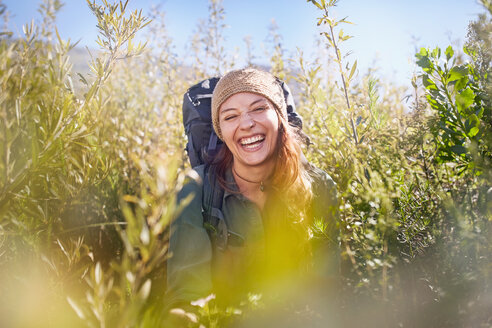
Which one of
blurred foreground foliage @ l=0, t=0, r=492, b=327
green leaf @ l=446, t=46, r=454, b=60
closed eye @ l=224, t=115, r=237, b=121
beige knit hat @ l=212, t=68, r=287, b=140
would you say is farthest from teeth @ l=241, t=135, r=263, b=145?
green leaf @ l=446, t=46, r=454, b=60

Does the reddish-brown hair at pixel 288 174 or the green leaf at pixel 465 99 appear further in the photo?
the reddish-brown hair at pixel 288 174

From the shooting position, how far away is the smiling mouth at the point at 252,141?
7.45 ft

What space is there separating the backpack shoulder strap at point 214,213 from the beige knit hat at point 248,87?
0.48 m

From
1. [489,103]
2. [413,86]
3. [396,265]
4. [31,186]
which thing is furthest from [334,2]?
[31,186]

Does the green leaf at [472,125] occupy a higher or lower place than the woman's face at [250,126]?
lower

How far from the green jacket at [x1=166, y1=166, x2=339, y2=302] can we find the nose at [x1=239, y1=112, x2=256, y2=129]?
47cm

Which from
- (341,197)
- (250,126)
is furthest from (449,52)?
(250,126)

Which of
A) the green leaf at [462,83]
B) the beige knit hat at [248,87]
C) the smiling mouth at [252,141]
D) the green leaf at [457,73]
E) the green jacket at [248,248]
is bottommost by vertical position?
the green jacket at [248,248]

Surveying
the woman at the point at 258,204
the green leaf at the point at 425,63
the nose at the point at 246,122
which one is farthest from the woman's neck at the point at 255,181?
the green leaf at the point at 425,63

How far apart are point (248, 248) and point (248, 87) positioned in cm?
112

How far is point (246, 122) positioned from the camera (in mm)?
2221

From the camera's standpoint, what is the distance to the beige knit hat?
2.27 meters

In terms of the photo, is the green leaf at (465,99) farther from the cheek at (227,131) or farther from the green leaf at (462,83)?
the cheek at (227,131)

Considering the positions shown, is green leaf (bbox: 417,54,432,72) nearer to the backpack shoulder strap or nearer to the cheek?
the cheek
